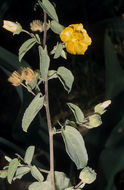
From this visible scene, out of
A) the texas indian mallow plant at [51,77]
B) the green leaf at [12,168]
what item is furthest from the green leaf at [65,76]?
the green leaf at [12,168]

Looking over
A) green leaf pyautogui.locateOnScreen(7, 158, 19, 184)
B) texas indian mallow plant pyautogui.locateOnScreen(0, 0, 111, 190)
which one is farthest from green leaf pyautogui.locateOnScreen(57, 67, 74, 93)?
green leaf pyautogui.locateOnScreen(7, 158, 19, 184)

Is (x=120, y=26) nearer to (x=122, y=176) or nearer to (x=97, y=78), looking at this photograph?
(x=97, y=78)

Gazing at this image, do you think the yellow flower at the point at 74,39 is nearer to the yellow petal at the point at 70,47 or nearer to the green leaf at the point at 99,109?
the yellow petal at the point at 70,47

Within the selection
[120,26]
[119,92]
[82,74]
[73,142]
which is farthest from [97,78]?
[73,142]

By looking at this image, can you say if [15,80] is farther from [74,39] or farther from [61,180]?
[61,180]

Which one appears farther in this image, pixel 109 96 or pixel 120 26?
pixel 120 26
